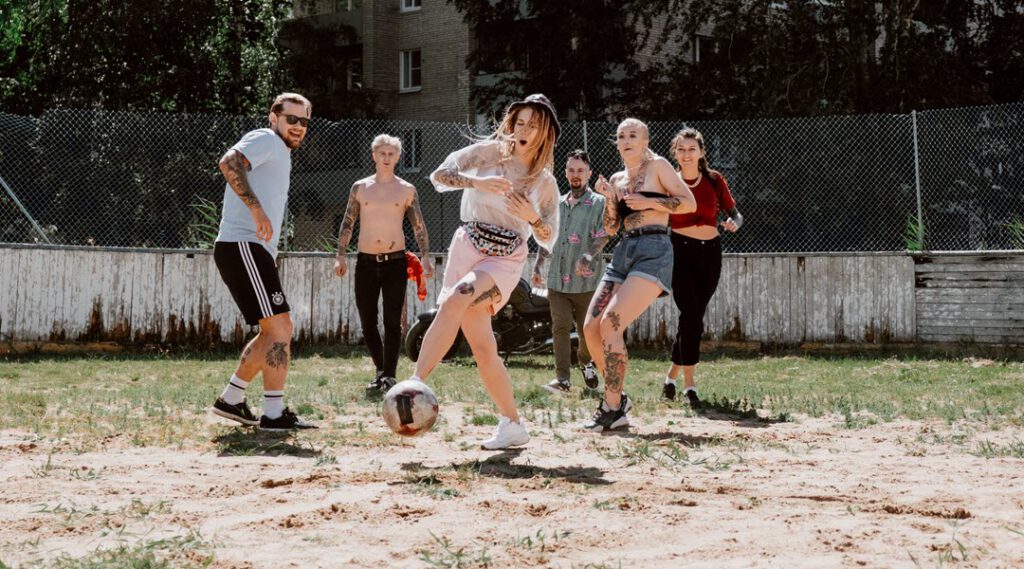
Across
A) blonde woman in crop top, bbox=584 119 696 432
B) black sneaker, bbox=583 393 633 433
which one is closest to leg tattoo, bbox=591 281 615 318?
blonde woman in crop top, bbox=584 119 696 432

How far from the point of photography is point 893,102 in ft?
67.6

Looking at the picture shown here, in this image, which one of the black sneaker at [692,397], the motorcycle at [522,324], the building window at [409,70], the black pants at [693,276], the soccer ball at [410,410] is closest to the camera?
the soccer ball at [410,410]

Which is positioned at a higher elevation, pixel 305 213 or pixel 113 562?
pixel 305 213

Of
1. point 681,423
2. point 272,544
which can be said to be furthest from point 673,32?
point 272,544

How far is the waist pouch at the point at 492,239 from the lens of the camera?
5.66 metres

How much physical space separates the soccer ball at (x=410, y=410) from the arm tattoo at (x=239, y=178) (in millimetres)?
1677

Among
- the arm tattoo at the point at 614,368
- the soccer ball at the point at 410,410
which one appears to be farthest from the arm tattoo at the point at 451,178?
the arm tattoo at the point at 614,368

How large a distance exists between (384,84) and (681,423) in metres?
27.8

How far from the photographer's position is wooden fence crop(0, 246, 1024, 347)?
13.6 meters

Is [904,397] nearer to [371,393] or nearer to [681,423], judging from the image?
[681,423]

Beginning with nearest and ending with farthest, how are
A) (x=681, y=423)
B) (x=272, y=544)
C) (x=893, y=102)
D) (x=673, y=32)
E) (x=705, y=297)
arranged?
A: (x=272, y=544)
(x=681, y=423)
(x=705, y=297)
(x=893, y=102)
(x=673, y=32)

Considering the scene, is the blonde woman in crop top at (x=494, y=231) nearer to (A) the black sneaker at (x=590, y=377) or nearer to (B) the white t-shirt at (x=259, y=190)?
(B) the white t-shirt at (x=259, y=190)

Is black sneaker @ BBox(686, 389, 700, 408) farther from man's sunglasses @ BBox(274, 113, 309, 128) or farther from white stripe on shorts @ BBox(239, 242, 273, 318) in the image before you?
man's sunglasses @ BBox(274, 113, 309, 128)

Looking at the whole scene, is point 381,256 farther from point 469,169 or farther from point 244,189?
point 469,169
